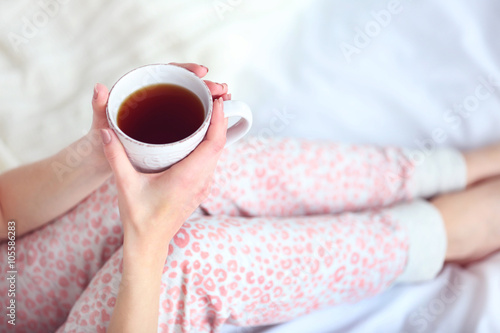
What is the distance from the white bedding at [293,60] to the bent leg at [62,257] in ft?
0.90

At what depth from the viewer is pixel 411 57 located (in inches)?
43.3

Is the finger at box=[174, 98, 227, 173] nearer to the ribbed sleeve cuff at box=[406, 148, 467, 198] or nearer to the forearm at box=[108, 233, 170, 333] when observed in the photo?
the forearm at box=[108, 233, 170, 333]

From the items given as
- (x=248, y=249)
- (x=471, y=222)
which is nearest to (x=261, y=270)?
(x=248, y=249)

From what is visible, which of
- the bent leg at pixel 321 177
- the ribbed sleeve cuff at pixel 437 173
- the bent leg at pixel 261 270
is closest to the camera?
the bent leg at pixel 261 270

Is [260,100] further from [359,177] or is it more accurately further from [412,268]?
[412,268]

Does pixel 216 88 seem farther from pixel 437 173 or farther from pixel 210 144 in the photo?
pixel 437 173

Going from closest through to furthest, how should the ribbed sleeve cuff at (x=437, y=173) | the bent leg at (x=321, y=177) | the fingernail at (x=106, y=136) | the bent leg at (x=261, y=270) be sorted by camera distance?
the fingernail at (x=106, y=136) < the bent leg at (x=261, y=270) < the bent leg at (x=321, y=177) < the ribbed sleeve cuff at (x=437, y=173)

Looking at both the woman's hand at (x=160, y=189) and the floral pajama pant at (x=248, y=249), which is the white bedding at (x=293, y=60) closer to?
Result: the floral pajama pant at (x=248, y=249)

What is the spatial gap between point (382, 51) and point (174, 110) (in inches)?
27.0

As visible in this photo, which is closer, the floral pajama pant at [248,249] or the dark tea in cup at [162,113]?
the dark tea in cup at [162,113]

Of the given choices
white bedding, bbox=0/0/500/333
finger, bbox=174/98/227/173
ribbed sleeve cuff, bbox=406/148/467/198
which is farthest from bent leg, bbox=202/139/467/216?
finger, bbox=174/98/227/173

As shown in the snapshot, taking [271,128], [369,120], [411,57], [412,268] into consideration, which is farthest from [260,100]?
[412,268]

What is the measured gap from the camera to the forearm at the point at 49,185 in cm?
69

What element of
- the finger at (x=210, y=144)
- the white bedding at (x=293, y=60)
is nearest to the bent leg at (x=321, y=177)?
the white bedding at (x=293, y=60)
